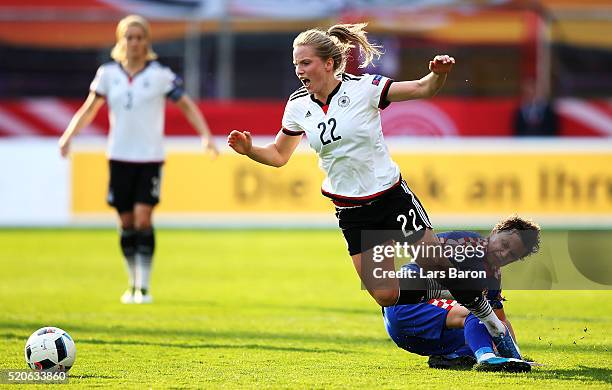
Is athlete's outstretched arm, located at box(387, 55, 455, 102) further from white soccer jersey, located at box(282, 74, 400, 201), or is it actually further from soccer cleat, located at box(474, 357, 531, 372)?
soccer cleat, located at box(474, 357, 531, 372)

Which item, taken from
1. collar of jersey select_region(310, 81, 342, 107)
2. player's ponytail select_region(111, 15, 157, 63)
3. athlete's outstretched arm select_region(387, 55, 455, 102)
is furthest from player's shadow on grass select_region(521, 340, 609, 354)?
player's ponytail select_region(111, 15, 157, 63)

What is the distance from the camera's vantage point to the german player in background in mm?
10414

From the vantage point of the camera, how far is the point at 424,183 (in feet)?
54.9

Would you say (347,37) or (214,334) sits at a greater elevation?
(347,37)

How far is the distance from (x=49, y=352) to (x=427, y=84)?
257 centimetres

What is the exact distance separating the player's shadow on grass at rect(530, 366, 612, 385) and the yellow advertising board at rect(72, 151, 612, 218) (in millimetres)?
9939

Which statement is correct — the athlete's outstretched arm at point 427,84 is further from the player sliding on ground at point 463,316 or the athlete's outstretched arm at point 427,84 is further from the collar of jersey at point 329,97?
the player sliding on ground at point 463,316

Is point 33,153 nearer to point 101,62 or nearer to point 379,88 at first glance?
point 101,62

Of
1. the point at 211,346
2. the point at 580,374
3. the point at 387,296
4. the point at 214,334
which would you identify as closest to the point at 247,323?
the point at 214,334

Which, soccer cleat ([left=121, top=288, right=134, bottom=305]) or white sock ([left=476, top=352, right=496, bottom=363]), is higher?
white sock ([left=476, top=352, right=496, bottom=363])

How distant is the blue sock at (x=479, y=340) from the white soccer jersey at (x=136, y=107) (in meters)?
4.70

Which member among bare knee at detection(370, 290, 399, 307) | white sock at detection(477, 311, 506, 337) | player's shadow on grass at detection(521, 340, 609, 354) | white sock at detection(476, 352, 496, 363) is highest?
bare knee at detection(370, 290, 399, 307)

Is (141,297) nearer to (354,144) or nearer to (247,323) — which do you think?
(247,323)

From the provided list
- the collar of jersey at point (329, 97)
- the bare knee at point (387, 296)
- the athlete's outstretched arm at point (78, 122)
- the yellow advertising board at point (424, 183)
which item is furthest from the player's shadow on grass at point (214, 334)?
the yellow advertising board at point (424, 183)
